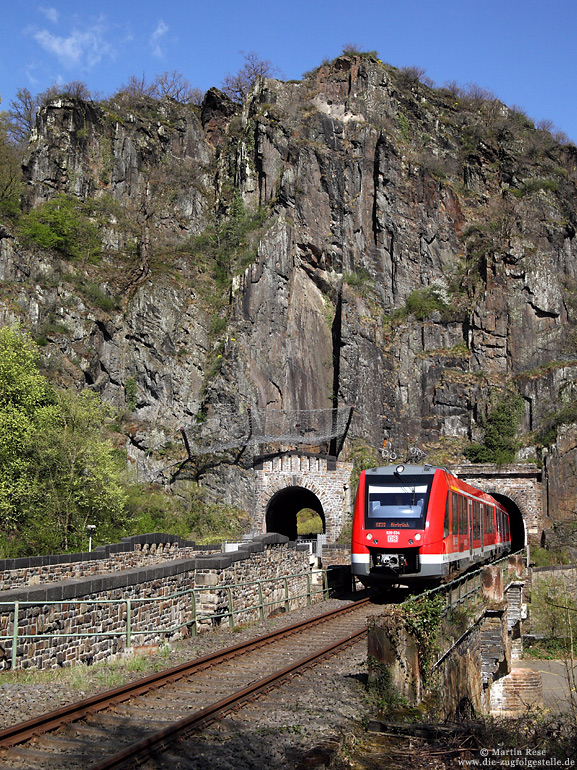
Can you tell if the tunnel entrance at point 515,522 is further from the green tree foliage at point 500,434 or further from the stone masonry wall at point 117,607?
the stone masonry wall at point 117,607

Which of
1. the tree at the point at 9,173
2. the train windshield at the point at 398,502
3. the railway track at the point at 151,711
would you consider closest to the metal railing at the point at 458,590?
the train windshield at the point at 398,502

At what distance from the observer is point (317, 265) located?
46719 millimetres

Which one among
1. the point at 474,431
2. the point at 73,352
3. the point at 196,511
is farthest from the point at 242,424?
the point at 474,431

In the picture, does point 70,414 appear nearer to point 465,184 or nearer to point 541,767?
point 541,767

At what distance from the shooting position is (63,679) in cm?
902

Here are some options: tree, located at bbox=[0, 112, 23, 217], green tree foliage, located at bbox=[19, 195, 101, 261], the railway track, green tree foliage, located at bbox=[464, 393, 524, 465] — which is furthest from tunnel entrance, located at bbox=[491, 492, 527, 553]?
tree, located at bbox=[0, 112, 23, 217]

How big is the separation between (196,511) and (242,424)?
5.56 m

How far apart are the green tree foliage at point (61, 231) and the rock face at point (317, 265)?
1392 mm

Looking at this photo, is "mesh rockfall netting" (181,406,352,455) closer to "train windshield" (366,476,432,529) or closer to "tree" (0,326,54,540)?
"tree" (0,326,54,540)

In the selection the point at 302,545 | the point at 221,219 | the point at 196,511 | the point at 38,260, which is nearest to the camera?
the point at 302,545

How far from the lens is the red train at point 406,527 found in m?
15.1

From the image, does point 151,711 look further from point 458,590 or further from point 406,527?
point 406,527

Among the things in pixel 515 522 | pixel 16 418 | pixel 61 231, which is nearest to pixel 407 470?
pixel 16 418

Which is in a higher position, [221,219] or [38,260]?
[221,219]
